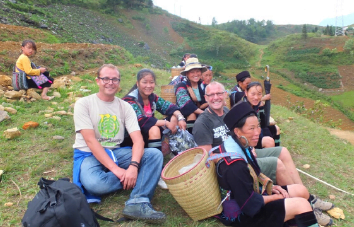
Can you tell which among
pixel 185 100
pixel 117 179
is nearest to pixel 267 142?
pixel 185 100

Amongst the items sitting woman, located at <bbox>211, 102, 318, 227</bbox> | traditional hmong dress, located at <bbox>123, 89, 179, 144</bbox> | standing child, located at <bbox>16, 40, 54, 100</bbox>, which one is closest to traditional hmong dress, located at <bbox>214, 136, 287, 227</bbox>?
sitting woman, located at <bbox>211, 102, 318, 227</bbox>

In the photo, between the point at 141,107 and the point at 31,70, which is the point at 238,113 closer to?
the point at 141,107

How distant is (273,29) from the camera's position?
86.2m

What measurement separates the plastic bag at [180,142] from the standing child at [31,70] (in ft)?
12.8

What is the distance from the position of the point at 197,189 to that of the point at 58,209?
3.68 ft

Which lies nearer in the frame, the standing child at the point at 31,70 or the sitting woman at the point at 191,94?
the sitting woman at the point at 191,94

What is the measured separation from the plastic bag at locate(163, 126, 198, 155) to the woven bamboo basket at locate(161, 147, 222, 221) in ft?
3.20

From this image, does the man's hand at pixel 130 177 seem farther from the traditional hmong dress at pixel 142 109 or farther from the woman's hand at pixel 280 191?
→ the woman's hand at pixel 280 191

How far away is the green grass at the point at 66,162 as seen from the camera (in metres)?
2.67

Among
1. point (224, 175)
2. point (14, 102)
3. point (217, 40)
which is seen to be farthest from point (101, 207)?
point (217, 40)

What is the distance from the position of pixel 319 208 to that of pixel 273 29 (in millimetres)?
94058

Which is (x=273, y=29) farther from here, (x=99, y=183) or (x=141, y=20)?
(x=99, y=183)

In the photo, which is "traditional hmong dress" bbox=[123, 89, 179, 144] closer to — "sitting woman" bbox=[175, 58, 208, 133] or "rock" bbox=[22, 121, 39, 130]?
"sitting woman" bbox=[175, 58, 208, 133]

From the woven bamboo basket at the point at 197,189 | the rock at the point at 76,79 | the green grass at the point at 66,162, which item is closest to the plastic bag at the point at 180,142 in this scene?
the green grass at the point at 66,162
